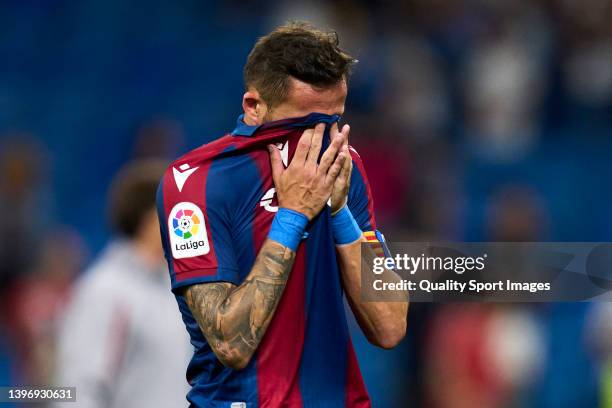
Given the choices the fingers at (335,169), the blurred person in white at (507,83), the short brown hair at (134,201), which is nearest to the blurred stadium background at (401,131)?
the blurred person in white at (507,83)

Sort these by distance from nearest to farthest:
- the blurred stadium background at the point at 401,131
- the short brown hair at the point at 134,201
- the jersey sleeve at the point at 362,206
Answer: the jersey sleeve at the point at 362,206, the short brown hair at the point at 134,201, the blurred stadium background at the point at 401,131

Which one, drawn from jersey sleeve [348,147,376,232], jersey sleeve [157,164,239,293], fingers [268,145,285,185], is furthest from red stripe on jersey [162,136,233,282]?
jersey sleeve [348,147,376,232]

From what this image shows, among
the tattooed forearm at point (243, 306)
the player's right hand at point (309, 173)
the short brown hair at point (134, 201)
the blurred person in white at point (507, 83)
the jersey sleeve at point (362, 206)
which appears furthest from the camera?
the blurred person in white at point (507, 83)

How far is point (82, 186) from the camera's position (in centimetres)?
1032

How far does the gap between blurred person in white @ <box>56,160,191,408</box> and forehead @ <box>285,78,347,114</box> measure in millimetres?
1377

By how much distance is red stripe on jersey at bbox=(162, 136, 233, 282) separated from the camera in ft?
9.21

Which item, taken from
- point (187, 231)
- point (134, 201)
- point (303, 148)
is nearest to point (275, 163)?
point (303, 148)

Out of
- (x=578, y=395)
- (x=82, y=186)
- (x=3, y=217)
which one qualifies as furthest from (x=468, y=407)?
(x=82, y=186)

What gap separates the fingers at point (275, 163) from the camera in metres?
2.87

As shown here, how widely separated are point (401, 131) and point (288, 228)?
693 centimetres

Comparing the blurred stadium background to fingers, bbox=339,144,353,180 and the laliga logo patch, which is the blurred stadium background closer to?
fingers, bbox=339,144,353,180

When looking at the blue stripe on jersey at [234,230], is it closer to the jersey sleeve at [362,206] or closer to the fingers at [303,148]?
the fingers at [303,148]

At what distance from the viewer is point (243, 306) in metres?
2.74

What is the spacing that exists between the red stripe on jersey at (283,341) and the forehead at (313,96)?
20 centimetres
